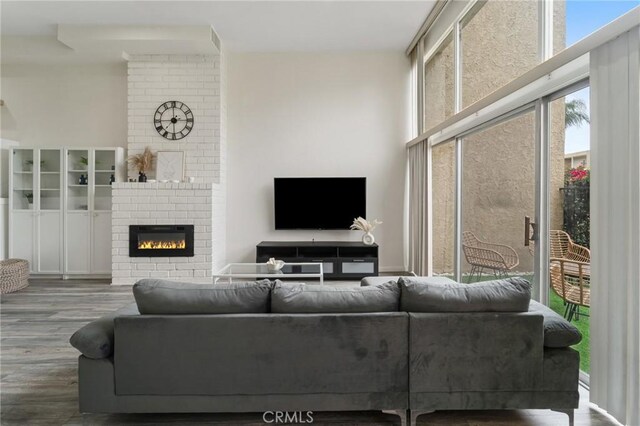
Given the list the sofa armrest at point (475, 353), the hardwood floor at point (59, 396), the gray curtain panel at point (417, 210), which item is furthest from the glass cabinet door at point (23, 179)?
the sofa armrest at point (475, 353)

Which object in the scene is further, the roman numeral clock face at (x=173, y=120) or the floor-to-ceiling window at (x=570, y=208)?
the roman numeral clock face at (x=173, y=120)

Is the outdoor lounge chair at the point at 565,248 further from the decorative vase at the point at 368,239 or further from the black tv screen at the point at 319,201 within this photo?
the black tv screen at the point at 319,201

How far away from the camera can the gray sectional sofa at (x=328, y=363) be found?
2.01m

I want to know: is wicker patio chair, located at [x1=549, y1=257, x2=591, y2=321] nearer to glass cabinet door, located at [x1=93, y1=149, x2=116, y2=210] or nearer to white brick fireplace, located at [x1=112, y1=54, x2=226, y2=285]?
white brick fireplace, located at [x1=112, y1=54, x2=226, y2=285]

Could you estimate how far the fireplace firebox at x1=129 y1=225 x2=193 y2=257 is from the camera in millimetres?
5641

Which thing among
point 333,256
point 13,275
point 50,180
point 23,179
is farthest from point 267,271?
point 23,179

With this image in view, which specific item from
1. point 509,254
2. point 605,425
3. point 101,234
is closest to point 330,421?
point 605,425

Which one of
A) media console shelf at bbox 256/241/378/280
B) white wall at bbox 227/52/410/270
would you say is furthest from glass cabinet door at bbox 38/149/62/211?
media console shelf at bbox 256/241/378/280

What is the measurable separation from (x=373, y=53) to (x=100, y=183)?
4.59 metres

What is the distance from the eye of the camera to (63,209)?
5.87 meters

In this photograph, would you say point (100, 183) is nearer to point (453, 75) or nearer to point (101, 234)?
point (101, 234)

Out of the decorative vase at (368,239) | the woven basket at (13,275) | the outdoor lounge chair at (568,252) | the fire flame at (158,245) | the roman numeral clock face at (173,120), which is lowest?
the woven basket at (13,275)

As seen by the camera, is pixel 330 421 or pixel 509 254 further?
pixel 509 254

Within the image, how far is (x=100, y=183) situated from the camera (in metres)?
5.99
